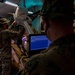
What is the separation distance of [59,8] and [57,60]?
0.25 meters

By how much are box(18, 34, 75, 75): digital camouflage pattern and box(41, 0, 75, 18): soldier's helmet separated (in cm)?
11

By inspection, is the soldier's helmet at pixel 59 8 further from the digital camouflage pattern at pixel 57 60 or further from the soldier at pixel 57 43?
the digital camouflage pattern at pixel 57 60

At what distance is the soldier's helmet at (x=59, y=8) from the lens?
3.50 ft

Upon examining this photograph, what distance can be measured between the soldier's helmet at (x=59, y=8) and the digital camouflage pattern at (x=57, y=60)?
11 centimetres

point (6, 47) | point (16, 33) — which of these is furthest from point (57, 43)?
point (6, 47)

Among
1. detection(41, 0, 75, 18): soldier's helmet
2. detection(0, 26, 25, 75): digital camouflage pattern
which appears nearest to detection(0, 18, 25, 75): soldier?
detection(0, 26, 25, 75): digital camouflage pattern

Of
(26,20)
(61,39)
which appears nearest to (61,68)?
(61,39)

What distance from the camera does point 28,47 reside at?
297 centimetres

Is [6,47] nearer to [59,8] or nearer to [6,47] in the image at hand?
[6,47]

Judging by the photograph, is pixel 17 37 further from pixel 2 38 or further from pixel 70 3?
pixel 70 3

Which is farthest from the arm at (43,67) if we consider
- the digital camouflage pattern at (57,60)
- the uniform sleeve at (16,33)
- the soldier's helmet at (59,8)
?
the uniform sleeve at (16,33)

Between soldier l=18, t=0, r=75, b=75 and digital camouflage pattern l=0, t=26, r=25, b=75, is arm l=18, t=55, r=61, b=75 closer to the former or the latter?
soldier l=18, t=0, r=75, b=75

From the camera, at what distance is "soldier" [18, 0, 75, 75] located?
1028 millimetres

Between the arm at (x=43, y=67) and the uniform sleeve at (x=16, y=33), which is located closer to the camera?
the arm at (x=43, y=67)
